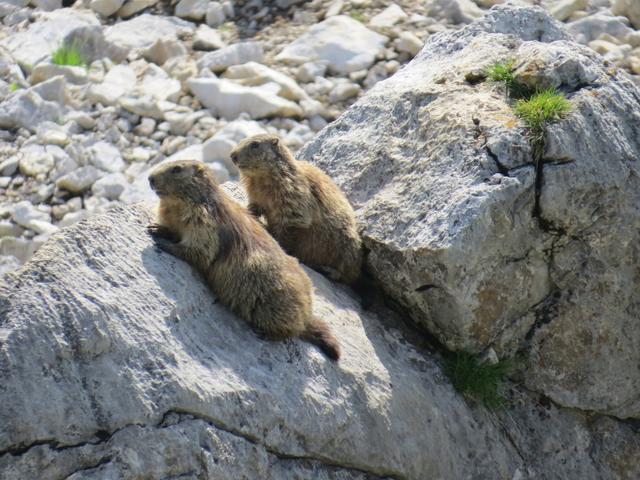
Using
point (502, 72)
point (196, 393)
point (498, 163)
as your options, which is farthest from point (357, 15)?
point (196, 393)

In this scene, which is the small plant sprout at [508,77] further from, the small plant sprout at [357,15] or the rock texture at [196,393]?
the small plant sprout at [357,15]

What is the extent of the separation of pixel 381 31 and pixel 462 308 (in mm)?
6975

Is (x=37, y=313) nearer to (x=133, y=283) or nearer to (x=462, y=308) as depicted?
(x=133, y=283)

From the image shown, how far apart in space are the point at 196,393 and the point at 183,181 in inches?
68.9

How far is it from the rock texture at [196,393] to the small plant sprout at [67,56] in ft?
22.0

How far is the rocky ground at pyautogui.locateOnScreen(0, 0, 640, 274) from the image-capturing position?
1148 centimetres

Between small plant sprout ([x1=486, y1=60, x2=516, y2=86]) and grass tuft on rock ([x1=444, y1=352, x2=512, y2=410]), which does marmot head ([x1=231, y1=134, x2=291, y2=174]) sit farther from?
grass tuft on rock ([x1=444, y1=352, x2=512, y2=410])

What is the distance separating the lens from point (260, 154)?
26.7 feet

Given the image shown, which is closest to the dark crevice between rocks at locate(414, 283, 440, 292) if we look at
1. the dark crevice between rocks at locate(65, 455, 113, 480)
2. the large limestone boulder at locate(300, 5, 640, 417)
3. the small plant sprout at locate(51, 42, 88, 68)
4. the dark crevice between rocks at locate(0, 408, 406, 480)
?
the large limestone boulder at locate(300, 5, 640, 417)

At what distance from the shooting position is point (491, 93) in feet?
25.0

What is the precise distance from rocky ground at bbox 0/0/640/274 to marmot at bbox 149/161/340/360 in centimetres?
418

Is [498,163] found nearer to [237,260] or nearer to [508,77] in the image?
[508,77]

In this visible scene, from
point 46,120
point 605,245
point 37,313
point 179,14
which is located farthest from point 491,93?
point 179,14

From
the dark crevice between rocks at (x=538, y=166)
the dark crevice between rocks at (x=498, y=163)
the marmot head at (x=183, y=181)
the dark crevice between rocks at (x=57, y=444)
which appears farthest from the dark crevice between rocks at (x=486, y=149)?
the dark crevice between rocks at (x=57, y=444)
